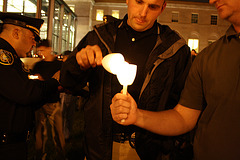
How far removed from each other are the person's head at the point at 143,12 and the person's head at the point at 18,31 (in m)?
1.67

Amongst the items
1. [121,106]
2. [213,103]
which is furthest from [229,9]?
[121,106]

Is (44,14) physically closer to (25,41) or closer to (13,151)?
(25,41)

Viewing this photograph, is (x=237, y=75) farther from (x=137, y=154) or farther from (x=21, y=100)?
(x=21, y=100)

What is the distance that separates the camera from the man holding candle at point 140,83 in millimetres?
2111

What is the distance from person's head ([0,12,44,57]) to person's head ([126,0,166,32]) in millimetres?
1670

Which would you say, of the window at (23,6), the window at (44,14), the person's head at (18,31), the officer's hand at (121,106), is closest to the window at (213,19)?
the window at (44,14)

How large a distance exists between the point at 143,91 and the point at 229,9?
41.2 inches

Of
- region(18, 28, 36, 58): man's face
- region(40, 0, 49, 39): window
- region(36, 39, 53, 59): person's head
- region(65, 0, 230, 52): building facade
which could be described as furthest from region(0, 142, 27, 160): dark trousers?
region(65, 0, 230, 52): building facade

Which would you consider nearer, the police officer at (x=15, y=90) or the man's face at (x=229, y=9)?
the man's face at (x=229, y=9)

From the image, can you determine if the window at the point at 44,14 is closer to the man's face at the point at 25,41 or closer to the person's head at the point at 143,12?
the man's face at the point at 25,41

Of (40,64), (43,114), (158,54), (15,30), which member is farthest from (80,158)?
(158,54)

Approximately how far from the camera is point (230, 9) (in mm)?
1686

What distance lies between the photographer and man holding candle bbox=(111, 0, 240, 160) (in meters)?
1.57

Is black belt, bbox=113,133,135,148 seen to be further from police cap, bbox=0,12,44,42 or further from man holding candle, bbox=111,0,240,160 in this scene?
police cap, bbox=0,12,44,42
